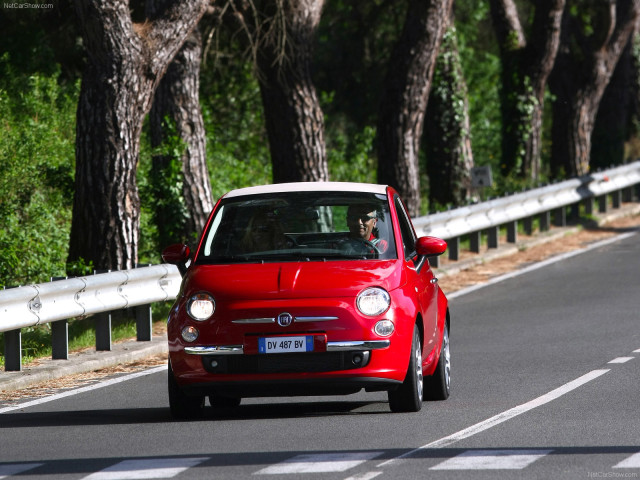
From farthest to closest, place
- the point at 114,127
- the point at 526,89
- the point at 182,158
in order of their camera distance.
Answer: the point at 526,89 < the point at 182,158 < the point at 114,127

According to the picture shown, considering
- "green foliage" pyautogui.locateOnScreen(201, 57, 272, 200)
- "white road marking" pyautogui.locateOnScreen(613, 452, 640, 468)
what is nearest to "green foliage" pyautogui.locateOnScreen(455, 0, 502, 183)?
"green foliage" pyautogui.locateOnScreen(201, 57, 272, 200)

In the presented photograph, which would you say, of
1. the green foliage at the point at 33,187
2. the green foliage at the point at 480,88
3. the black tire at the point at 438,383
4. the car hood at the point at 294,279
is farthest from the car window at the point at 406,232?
the green foliage at the point at 480,88

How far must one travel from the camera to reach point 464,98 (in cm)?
2636

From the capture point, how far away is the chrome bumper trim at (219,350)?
9.28 m

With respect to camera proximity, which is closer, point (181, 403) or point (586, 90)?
point (181, 403)

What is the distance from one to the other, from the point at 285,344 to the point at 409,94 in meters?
14.3

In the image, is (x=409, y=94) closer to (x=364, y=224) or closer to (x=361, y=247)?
(x=364, y=224)

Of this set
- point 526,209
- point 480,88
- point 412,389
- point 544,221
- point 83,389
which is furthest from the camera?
point 480,88

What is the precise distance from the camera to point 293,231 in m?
10.2

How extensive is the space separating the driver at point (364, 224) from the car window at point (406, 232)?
23cm

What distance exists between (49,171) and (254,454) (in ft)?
33.6

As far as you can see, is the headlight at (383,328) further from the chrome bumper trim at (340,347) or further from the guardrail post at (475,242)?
the guardrail post at (475,242)

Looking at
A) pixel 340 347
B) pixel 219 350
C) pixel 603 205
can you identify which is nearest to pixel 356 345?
pixel 340 347

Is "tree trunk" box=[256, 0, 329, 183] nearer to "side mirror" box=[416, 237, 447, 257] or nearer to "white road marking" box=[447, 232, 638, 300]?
"white road marking" box=[447, 232, 638, 300]
